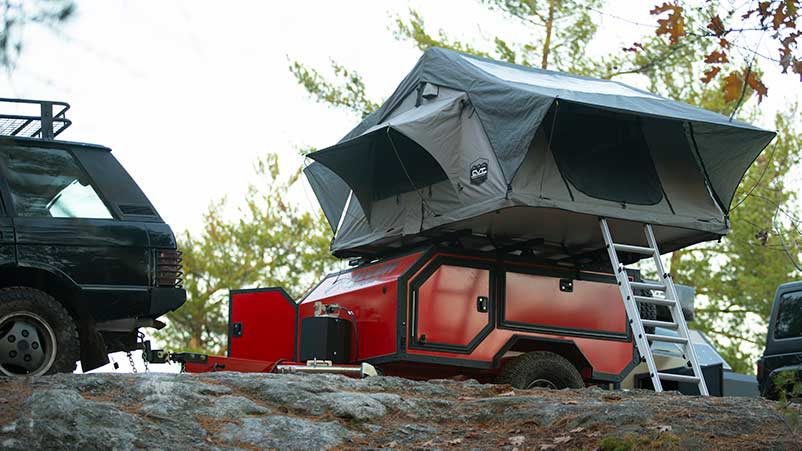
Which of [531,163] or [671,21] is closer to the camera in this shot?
[671,21]

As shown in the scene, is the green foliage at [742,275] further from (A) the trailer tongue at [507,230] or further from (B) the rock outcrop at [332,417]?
(B) the rock outcrop at [332,417]

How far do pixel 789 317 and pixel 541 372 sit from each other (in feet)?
11.0

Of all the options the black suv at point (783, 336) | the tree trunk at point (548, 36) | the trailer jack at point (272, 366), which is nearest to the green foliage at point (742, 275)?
the tree trunk at point (548, 36)

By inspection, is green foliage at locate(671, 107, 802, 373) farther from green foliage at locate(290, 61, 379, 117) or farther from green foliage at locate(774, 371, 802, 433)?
green foliage at locate(774, 371, 802, 433)

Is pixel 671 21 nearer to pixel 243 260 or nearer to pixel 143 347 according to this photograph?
pixel 143 347

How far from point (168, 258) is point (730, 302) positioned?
20457 millimetres

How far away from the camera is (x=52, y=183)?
838 centimetres

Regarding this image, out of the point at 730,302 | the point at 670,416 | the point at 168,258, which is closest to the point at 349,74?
the point at 730,302

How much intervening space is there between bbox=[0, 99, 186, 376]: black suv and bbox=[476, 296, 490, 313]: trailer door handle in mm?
2919

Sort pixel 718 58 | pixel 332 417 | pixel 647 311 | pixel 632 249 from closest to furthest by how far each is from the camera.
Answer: pixel 332 417
pixel 718 58
pixel 632 249
pixel 647 311

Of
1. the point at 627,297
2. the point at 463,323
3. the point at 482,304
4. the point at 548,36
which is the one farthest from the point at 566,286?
the point at 548,36

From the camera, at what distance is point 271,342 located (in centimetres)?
1135

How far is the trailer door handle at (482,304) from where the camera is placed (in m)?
10.2

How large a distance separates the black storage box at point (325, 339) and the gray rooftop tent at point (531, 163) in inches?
47.0
